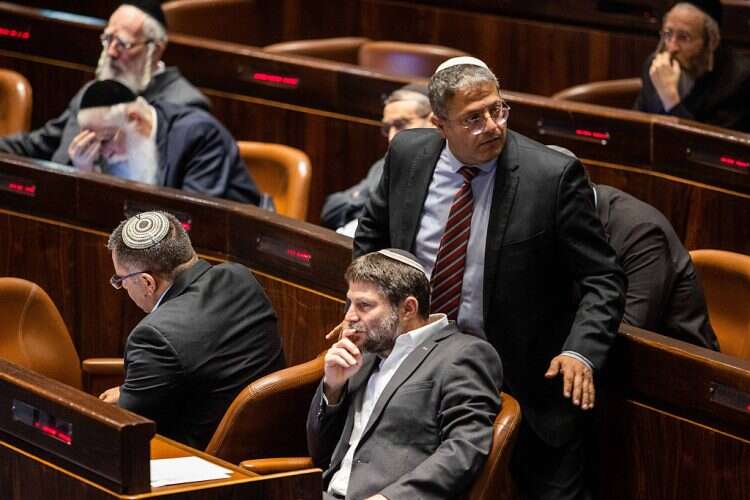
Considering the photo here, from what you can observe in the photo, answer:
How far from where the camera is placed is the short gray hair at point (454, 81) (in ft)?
9.16

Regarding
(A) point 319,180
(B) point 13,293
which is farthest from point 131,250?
(A) point 319,180

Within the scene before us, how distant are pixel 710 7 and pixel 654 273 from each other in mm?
1552

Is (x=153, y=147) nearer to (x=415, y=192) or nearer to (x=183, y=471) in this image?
(x=415, y=192)

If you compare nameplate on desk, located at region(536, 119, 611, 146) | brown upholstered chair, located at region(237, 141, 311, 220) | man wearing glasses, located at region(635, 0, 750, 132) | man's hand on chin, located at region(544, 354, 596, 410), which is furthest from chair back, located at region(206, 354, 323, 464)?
man wearing glasses, located at region(635, 0, 750, 132)

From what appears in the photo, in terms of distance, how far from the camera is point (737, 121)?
434 cm

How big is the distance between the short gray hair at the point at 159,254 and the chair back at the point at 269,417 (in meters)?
0.33

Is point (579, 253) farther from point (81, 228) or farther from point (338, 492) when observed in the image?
point (81, 228)

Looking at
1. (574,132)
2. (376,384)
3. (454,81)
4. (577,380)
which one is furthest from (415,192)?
(574,132)

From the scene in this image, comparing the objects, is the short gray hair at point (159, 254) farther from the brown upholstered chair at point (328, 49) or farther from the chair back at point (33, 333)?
the brown upholstered chair at point (328, 49)

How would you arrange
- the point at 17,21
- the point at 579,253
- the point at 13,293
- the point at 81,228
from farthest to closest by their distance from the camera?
the point at 17,21 < the point at 81,228 < the point at 13,293 < the point at 579,253

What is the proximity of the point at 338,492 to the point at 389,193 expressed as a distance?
609 mm

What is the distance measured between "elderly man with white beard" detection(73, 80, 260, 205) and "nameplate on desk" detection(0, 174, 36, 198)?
17 cm

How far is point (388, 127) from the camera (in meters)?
3.90

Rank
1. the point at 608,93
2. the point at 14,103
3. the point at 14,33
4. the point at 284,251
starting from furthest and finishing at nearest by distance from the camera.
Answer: the point at 14,33 → the point at 608,93 → the point at 14,103 → the point at 284,251
